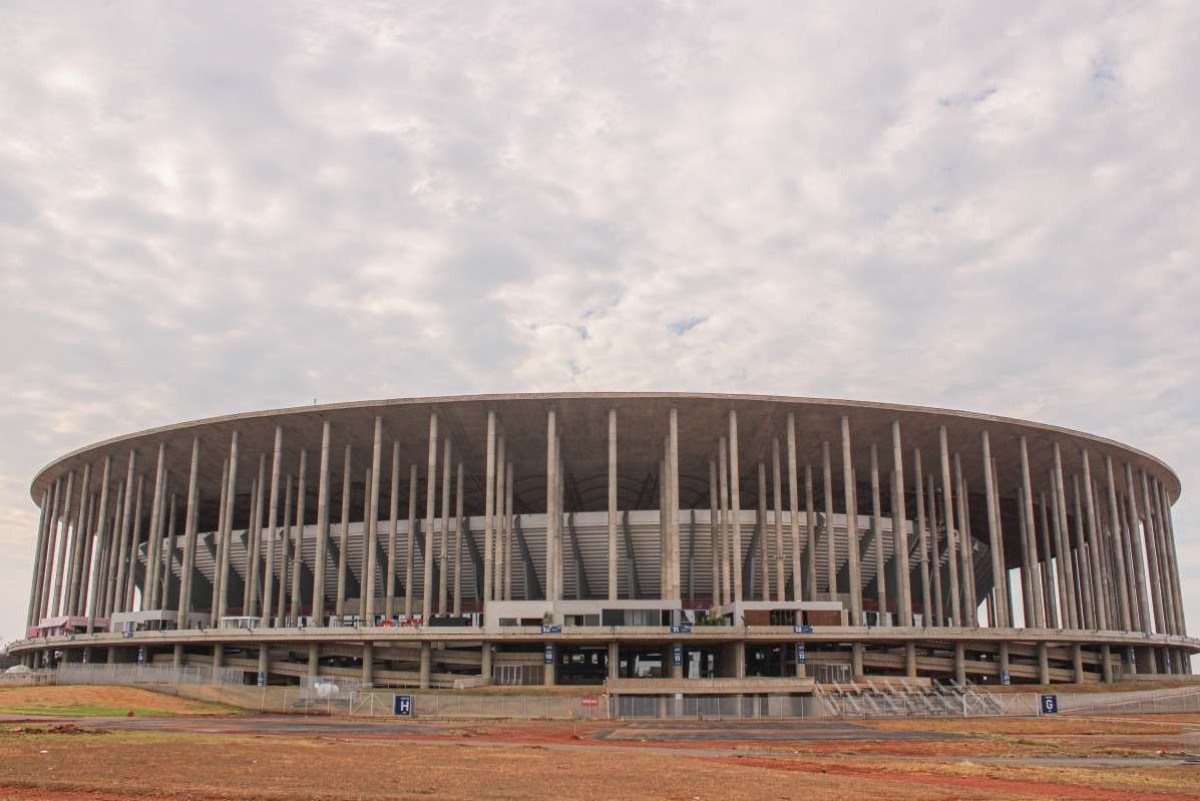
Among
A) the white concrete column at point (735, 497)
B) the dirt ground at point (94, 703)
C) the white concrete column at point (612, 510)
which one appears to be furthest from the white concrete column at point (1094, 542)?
the dirt ground at point (94, 703)

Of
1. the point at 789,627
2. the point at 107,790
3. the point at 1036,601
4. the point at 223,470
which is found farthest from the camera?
the point at 223,470

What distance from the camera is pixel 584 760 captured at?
25.4 metres

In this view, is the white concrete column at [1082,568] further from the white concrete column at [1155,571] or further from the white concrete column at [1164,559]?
the white concrete column at [1164,559]

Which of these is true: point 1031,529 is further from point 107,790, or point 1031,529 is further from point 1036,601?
point 107,790

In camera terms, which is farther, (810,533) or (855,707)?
(810,533)

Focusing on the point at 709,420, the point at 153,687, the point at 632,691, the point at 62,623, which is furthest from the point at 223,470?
the point at 632,691

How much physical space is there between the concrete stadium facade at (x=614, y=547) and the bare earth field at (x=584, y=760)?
17.9 m

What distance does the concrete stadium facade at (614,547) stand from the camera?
65625mm

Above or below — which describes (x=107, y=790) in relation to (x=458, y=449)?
below

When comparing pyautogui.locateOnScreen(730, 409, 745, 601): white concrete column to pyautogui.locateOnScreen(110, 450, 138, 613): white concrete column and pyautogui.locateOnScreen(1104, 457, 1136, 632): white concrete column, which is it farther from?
pyautogui.locateOnScreen(110, 450, 138, 613): white concrete column

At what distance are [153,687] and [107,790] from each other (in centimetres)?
4436

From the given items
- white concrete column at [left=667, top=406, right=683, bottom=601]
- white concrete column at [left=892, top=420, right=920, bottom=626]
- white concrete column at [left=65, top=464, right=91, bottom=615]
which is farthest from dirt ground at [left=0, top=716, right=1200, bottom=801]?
white concrete column at [left=65, top=464, right=91, bottom=615]

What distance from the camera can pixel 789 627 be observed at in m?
61.8

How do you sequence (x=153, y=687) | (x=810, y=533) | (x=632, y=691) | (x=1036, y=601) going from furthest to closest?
(x=810, y=533) → (x=1036, y=601) → (x=153, y=687) → (x=632, y=691)
